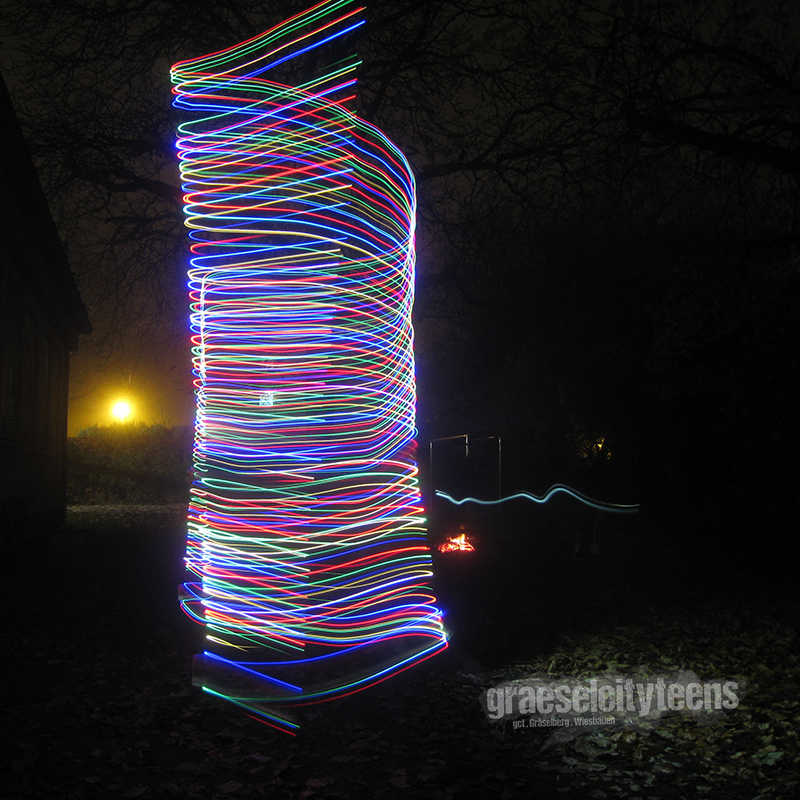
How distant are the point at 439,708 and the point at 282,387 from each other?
104 inches

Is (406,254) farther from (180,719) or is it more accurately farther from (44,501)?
(44,501)

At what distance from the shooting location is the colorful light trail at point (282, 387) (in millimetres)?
5934

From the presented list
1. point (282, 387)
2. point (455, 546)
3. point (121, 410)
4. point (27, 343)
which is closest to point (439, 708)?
point (282, 387)

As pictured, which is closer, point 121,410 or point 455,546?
point 455,546

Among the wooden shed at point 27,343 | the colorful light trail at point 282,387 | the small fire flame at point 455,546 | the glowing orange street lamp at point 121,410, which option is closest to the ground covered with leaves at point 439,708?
the colorful light trail at point 282,387

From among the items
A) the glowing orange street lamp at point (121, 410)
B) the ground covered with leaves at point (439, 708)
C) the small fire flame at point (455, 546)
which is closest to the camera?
the ground covered with leaves at point (439, 708)

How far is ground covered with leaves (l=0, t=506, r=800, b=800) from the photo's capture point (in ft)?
13.3

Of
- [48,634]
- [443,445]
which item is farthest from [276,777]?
[443,445]

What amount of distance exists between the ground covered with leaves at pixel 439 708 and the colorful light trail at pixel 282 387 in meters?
0.64

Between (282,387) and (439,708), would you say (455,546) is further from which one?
(439,708)

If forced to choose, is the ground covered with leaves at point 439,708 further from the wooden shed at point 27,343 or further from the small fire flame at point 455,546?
the wooden shed at point 27,343

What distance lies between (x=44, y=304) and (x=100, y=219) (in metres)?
1.93

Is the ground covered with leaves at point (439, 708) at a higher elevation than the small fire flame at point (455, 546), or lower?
lower

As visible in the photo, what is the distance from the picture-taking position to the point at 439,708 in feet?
17.2
